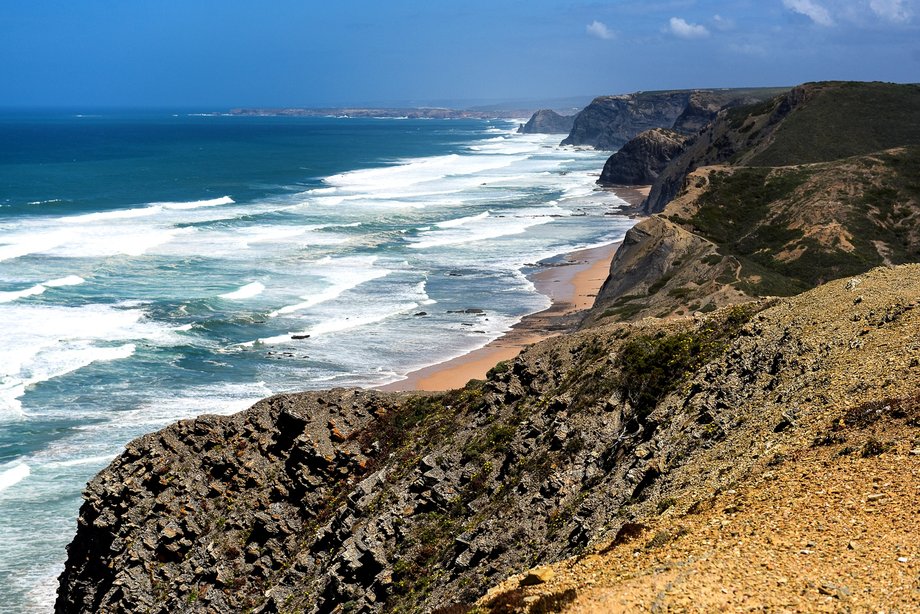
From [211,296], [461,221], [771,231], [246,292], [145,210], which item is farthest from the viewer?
[145,210]

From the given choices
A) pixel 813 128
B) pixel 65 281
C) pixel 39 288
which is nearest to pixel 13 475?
pixel 39 288

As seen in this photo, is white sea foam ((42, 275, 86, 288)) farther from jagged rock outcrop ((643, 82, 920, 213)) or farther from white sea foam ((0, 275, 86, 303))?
jagged rock outcrop ((643, 82, 920, 213))

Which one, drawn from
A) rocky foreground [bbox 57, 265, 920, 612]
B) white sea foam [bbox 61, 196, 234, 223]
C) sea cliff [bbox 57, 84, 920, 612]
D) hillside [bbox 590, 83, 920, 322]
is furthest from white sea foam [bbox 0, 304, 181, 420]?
white sea foam [bbox 61, 196, 234, 223]

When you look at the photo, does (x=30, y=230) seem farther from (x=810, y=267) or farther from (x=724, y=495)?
(x=724, y=495)

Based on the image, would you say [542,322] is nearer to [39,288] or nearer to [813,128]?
[39,288]

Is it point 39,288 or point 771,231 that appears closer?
point 771,231

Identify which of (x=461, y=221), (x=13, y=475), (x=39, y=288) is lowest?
(x=13, y=475)

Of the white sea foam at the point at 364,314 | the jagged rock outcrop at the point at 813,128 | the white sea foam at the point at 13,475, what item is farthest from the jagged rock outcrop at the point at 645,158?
the white sea foam at the point at 13,475

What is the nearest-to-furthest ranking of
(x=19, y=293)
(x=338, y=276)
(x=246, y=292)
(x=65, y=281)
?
(x=19, y=293) → (x=246, y=292) → (x=65, y=281) → (x=338, y=276)
